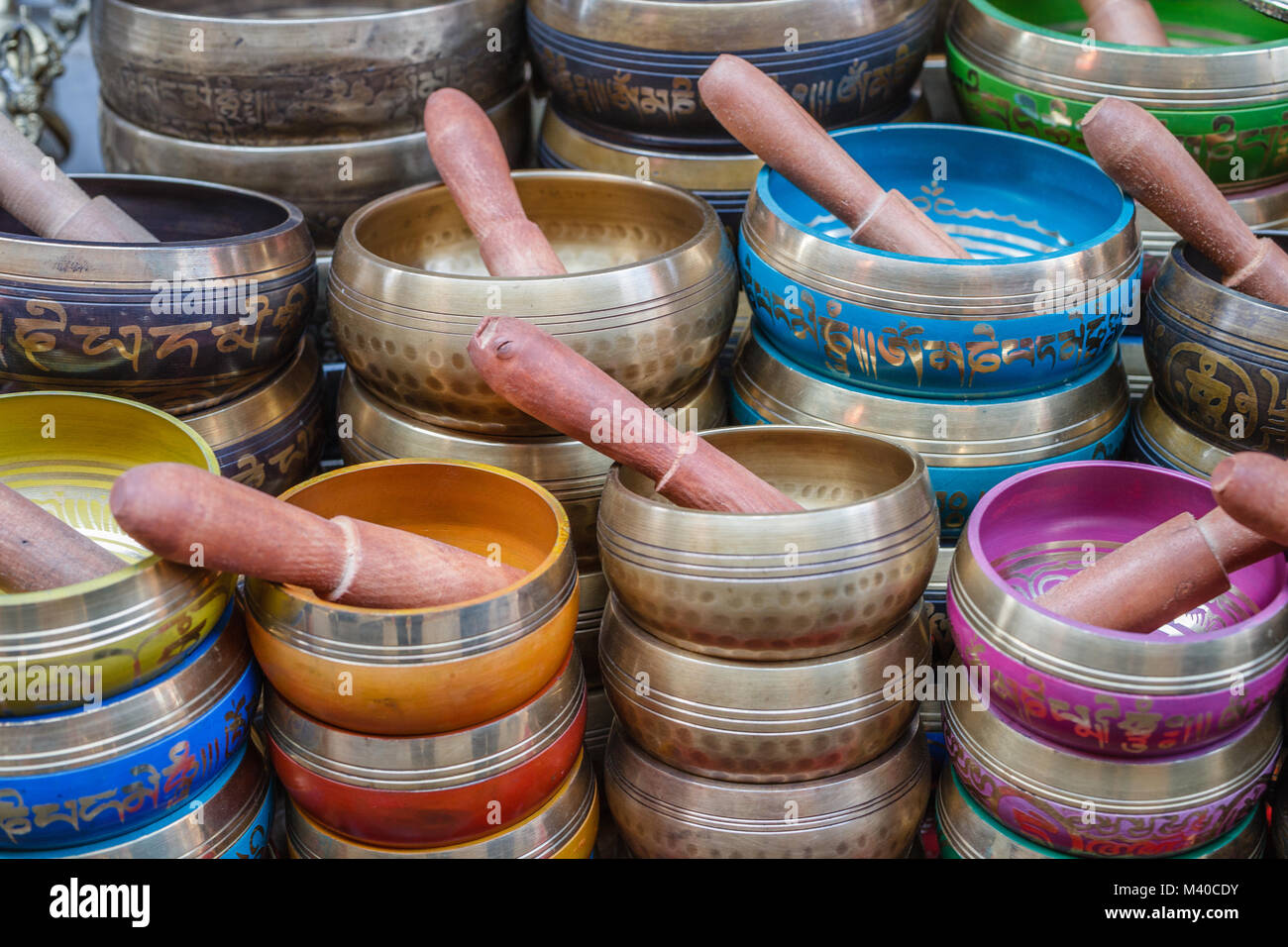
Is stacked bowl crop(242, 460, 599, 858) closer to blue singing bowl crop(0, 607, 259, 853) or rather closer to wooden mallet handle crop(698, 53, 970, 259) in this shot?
blue singing bowl crop(0, 607, 259, 853)

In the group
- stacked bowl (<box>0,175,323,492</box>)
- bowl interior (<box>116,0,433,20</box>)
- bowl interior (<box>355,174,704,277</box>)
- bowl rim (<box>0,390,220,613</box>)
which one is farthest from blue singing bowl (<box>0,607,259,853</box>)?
bowl interior (<box>116,0,433,20</box>)

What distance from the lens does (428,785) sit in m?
1.18

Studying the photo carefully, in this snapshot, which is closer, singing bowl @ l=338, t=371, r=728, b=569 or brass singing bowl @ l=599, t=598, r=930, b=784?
brass singing bowl @ l=599, t=598, r=930, b=784

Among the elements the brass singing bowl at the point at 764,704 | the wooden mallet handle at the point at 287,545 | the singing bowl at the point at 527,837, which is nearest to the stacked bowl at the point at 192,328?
the wooden mallet handle at the point at 287,545

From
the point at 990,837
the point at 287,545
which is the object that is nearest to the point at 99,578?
the point at 287,545

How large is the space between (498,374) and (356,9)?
3.25 ft

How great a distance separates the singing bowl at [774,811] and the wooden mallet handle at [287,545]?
255 millimetres

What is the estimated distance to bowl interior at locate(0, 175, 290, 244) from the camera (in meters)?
1.60

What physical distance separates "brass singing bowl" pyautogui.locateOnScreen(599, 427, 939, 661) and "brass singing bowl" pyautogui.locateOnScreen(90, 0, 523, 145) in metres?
0.67

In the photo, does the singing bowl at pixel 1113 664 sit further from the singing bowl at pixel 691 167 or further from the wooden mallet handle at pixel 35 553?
the wooden mallet handle at pixel 35 553

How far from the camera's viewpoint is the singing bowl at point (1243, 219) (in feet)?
5.39

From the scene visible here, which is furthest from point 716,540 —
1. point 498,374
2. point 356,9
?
point 356,9

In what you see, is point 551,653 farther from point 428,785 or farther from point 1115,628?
point 1115,628

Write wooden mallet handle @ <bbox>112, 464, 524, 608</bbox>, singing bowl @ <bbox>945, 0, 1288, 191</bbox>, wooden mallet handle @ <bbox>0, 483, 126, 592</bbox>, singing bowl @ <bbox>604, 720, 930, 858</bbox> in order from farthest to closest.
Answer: singing bowl @ <bbox>945, 0, 1288, 191</bbox> → singing bowl @ <bbox>604, 720, 930, 858</bbox> → wooden mallet handle @ <bbox>0, 483, 126, 592</bbox> → wooden mallet handle @ <bbox>112, 464, 524, 608</bbox>
